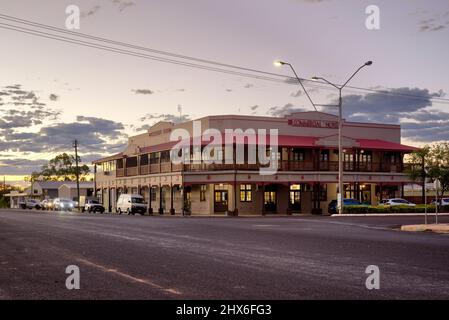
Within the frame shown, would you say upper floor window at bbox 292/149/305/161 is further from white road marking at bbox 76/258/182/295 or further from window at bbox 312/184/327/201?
white road marking at bbox 76/258/182/295

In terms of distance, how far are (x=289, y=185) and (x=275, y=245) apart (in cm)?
3790

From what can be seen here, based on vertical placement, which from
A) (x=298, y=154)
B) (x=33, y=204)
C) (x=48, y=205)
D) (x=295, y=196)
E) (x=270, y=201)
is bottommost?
(x=33, y=204)

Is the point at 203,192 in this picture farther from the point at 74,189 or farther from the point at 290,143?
the point at 74,189

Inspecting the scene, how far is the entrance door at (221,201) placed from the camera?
5581cm

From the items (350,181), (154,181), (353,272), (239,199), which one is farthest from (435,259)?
(154,181)

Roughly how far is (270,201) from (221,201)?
4.98 metres

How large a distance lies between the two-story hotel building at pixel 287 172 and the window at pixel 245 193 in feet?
0.31

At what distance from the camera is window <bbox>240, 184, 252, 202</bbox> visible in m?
55.5

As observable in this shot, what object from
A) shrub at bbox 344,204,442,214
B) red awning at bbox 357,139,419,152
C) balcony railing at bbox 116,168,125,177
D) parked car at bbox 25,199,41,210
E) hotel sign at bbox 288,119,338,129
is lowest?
parked car at bbox 25,199,41,210

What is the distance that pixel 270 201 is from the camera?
2255 inches

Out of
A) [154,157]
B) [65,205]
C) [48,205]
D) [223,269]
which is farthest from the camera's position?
[48,205]

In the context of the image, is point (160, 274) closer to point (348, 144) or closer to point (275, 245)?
point (275, 245)

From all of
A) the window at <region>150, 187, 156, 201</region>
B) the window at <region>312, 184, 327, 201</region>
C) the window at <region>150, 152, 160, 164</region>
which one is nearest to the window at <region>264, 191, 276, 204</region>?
the window at <region>312, 184, 327, 201</region>

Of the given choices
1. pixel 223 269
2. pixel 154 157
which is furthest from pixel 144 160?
pixel 223 269
